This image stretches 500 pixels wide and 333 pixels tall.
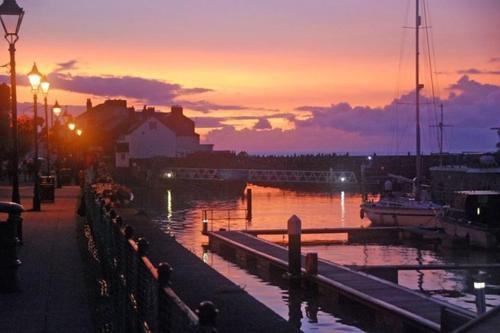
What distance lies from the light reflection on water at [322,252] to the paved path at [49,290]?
626 cm

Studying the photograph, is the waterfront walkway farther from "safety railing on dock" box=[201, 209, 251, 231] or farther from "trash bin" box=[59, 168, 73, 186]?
"trash bin" box=[59, 168, 73, 186]

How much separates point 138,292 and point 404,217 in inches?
1768

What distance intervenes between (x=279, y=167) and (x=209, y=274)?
142 metres

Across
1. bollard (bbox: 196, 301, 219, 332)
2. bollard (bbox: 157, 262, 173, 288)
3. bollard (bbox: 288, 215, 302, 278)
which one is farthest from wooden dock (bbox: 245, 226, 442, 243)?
bollard (bbox: 196, 301, 219, 332)

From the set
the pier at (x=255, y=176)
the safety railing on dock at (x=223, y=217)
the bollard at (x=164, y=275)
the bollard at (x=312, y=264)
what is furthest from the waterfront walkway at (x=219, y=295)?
the pier at (x=255, y=176)

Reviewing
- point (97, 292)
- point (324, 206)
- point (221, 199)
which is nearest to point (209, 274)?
point (97, 292)

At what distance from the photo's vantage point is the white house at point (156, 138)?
5128 inches

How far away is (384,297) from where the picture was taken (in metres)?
19.6

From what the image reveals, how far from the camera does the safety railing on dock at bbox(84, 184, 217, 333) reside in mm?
5074

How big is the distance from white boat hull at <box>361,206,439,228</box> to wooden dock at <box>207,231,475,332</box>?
22.5m

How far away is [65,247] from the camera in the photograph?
730 inches

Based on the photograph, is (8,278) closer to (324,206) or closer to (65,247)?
(65,247)

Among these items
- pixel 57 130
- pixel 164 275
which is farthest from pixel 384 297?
pixel 57 130

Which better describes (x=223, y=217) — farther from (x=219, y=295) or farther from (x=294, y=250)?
(x=219, y=295)
